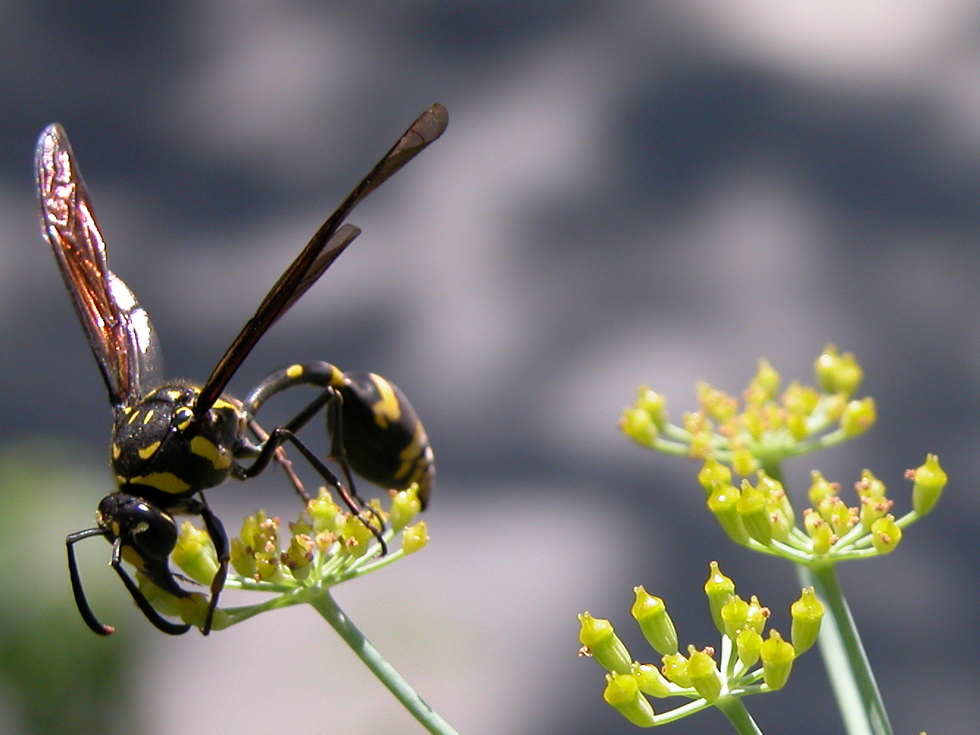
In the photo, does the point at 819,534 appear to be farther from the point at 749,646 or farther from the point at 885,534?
the point at 749,646

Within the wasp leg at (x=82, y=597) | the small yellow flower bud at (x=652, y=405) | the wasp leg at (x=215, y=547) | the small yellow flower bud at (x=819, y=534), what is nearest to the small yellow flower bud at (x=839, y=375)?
the small yellow flower bud at (x=652, y=405)

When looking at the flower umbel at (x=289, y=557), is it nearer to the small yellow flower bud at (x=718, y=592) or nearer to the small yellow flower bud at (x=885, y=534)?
the small yellow flower bud at (x=718, y=592)

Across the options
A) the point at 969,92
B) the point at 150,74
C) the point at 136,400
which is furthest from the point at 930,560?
the point at 150,74

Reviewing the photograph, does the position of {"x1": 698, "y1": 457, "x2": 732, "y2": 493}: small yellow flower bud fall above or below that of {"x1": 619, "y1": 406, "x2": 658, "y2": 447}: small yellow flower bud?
above

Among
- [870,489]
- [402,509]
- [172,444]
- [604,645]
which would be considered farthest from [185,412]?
[870,489]

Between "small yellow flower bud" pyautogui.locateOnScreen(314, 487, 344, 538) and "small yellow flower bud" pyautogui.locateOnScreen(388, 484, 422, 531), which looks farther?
"small yellow flower bud" pyautogui.locateOnScreen(388, 484, 422, 531)

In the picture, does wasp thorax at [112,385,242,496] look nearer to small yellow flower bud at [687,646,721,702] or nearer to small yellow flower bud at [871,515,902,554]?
small yellow flower bud at [687,646,721,702]

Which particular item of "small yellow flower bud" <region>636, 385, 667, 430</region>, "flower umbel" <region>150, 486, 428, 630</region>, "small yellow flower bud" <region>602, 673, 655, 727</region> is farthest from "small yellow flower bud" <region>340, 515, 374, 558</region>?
"small yellow flower bud" <region>636, 385, 667, 430</region>
